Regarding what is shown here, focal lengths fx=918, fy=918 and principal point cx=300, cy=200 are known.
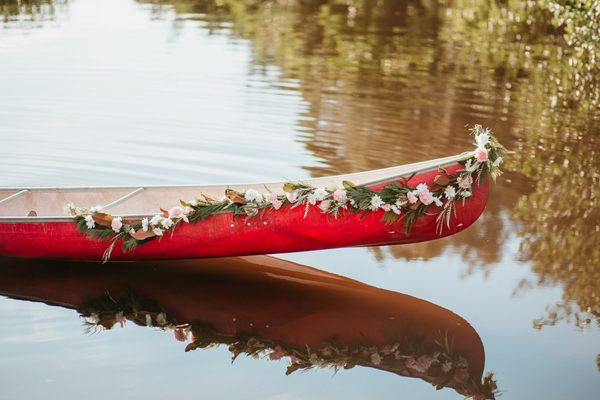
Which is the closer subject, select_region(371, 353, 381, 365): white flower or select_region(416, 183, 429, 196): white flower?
select_region(371, 353, 381, 365): white flower

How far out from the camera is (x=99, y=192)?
8094mm

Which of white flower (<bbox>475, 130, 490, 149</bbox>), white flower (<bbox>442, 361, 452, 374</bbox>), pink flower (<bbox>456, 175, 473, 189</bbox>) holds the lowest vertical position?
white flower (<bbox>442, 361, 452, 374</bbox>)

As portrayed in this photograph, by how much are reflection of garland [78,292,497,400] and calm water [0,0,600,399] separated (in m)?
0.10

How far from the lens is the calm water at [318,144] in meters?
6.06

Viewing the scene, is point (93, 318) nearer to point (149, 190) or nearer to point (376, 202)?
point (149, 190)

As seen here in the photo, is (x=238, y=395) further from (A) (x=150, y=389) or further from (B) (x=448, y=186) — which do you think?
(B) (x=448, y=186)

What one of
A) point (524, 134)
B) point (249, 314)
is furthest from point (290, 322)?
point (524, 134)

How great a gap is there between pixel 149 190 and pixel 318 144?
3.94 meters

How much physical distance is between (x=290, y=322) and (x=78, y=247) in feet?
5.90

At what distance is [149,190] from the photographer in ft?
26.2

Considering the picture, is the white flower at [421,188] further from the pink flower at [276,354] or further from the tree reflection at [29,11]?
the tree reflection at [29,11]

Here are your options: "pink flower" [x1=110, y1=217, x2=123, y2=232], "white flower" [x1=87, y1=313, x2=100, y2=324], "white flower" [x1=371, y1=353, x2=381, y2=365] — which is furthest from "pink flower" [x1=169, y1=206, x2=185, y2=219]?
"white flower" [x1=371, y1=353, x2=381, y2=365]

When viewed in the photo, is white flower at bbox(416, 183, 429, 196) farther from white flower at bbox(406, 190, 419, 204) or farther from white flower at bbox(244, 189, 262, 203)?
white flower at bbox(244, 189, 262, 203)

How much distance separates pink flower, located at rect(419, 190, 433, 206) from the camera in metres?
6.77
